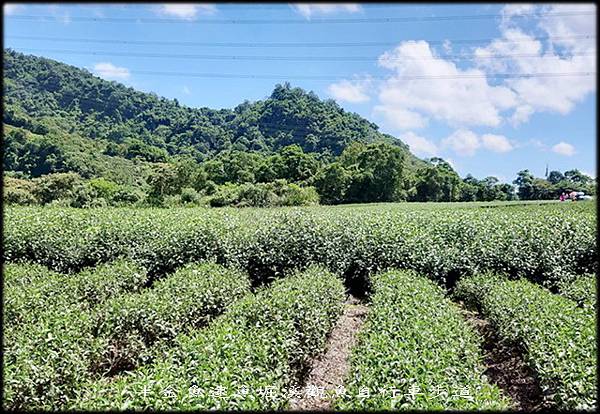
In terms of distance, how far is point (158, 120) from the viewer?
181 feet

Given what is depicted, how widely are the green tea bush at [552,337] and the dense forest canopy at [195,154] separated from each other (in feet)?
52.3

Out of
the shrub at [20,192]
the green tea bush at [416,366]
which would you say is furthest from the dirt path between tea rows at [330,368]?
the shrub at [20,192]

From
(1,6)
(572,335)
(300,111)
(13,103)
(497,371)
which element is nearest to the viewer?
(1,6)

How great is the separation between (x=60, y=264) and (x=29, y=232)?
1082 mm

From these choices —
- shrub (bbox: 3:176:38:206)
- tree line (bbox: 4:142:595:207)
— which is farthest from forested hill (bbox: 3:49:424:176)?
shrub (bbox: 3:176:38:206)

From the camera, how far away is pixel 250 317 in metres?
5.05

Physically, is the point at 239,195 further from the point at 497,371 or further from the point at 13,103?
the point at 13,103

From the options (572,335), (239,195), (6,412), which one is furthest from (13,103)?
(572,335)

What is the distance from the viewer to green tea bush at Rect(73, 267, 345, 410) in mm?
3023

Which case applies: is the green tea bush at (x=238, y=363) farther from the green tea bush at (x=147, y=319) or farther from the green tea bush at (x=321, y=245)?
the green tea bush at (x=321, y=245)

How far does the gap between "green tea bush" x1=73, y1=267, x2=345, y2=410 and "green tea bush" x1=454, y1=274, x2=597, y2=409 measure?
2259 millimetres

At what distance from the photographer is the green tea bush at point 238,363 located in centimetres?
302

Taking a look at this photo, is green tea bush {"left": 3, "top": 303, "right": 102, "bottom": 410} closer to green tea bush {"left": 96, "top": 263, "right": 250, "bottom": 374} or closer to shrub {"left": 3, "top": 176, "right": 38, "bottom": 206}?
green tea bush {"left": 96, "top": 263, "right": 250, "bottom": 374}

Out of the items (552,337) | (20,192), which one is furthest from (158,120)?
(552,337)
